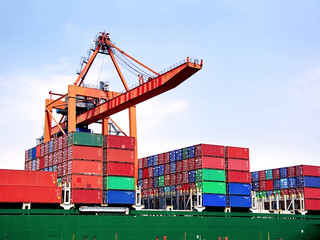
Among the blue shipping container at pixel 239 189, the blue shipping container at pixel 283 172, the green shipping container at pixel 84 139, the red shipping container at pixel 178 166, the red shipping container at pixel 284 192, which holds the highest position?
the green shipping container at pixel 84 139

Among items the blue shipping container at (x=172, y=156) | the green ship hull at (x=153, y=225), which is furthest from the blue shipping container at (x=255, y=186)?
the blue shipping container at (x=172, y=156)

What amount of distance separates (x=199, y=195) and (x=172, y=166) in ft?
26.7

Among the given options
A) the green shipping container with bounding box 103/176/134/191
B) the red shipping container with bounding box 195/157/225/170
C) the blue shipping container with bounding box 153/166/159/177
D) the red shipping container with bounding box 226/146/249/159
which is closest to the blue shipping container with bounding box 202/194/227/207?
the red shipping container with bounding box 195/157/225/170

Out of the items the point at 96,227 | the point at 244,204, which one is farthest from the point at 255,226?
the point at 96,227

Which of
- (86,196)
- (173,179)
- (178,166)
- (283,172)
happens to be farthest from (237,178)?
(86,196)

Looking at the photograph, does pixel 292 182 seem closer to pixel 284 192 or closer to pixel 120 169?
pixel 284 192

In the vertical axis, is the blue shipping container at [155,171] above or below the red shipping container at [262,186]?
above

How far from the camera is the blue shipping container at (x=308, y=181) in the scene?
60.7m

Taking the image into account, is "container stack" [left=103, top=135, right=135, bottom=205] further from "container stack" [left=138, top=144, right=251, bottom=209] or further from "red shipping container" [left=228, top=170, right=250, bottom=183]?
"red shipping container" [left=228, top=170, right=250, bottom=183]

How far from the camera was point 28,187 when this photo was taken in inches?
1610

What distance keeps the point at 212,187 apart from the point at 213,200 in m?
1.58

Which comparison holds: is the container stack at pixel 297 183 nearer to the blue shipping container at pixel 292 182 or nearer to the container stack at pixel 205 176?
the blue shipping container at pixel 292 182

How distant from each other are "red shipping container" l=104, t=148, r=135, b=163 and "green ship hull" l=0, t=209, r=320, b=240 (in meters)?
6.09

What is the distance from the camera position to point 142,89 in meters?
47.8
